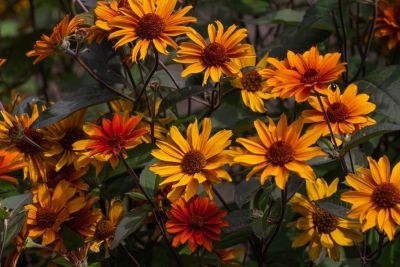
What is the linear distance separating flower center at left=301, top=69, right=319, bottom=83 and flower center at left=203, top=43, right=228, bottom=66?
0.17 metres

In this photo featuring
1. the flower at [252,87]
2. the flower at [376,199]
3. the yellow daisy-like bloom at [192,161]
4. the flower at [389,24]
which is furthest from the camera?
the flower at [389,24]

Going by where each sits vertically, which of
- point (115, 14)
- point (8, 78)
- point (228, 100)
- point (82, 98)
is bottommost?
point (8, 78)

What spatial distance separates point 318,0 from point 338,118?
51 cm

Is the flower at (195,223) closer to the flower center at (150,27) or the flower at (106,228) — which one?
the flower at (106,228)

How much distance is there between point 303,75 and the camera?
1.12 metres

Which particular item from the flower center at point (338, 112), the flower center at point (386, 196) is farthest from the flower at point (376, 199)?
the flower center at point (338, 112)

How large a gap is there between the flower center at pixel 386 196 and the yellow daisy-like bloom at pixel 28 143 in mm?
630

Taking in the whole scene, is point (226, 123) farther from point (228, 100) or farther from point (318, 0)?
point (318, 0)

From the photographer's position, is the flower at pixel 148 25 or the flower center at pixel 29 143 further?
the flower center at pixel 29 143

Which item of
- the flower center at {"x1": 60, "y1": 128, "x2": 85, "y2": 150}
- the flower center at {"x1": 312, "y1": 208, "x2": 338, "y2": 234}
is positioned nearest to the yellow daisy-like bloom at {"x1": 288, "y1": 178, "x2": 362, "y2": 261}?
the flower center at {"x1": 312, "y1": 208, "x2": 338, "y2": 234}

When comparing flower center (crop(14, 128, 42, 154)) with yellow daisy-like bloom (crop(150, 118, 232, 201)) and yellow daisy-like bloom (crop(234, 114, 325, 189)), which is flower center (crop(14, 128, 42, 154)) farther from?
yellow daisy-like bloom (crop(234, 114, 325, 189))

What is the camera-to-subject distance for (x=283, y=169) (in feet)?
3.48

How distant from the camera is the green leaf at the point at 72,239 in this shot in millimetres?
1224

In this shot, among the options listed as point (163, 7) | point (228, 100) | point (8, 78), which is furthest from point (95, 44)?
point (8, 78)
